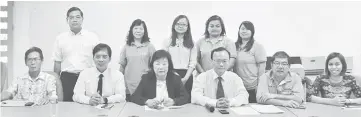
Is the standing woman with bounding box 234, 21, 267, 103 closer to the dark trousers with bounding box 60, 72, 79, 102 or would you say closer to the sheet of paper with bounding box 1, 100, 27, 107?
the dark trousers with bounding box 60, 72, 79, 102

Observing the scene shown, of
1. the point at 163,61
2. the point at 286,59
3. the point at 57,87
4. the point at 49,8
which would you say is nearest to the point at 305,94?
the point at 286,59

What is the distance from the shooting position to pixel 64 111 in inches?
91.3

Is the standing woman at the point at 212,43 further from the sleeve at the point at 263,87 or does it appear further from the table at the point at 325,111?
the table at the point at 325,111

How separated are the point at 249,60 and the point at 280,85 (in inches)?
17.9

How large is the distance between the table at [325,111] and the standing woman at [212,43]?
84cm

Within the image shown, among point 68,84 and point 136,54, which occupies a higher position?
point 136,54

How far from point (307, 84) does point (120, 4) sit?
8.39 feet

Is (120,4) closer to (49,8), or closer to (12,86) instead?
(49,8)

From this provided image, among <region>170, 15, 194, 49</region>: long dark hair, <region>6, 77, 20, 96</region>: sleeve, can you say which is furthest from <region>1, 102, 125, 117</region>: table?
<region>170, 15, 194, 49</region>: long dark hair

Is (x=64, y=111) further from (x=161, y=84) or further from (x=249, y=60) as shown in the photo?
(x=249, y=60)

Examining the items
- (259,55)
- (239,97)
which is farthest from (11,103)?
(259,55)

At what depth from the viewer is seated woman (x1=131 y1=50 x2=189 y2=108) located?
2.63 meters

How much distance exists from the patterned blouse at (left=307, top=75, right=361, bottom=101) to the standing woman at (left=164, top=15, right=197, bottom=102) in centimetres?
102

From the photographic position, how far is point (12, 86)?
2707 millimetres
